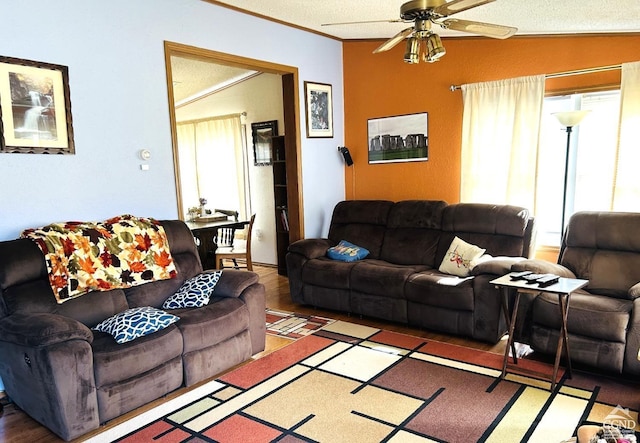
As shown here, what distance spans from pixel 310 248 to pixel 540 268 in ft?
6.95

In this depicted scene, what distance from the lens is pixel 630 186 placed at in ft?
12.0

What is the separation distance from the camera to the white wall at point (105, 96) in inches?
116

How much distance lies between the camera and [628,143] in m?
3.64

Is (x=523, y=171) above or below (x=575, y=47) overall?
below

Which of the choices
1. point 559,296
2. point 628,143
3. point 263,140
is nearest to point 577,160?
point 628,143

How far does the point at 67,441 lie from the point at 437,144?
4.05 metres

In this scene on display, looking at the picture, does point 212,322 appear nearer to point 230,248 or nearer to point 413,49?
point 413,49

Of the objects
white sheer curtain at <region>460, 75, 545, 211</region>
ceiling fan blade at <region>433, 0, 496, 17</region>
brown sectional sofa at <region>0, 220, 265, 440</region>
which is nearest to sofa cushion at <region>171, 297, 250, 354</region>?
brown sectional sofa at <region>0, 220, 265, 440</region>

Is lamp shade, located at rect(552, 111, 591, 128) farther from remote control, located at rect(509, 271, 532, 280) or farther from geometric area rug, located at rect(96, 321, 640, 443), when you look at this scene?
geometric area rug, located at rect(96, 321, 640, 443)

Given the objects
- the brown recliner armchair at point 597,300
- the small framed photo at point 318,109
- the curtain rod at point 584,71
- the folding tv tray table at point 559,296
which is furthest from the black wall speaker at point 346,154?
the folding tv tray table at point 559,296

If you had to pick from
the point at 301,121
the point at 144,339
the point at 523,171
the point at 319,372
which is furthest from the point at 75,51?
the point at 523,171

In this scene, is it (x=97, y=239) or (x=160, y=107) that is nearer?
(x=97, y=239)

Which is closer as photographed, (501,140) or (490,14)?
(490,14)

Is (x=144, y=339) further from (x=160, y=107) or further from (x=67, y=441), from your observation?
(x=160, y=107)
